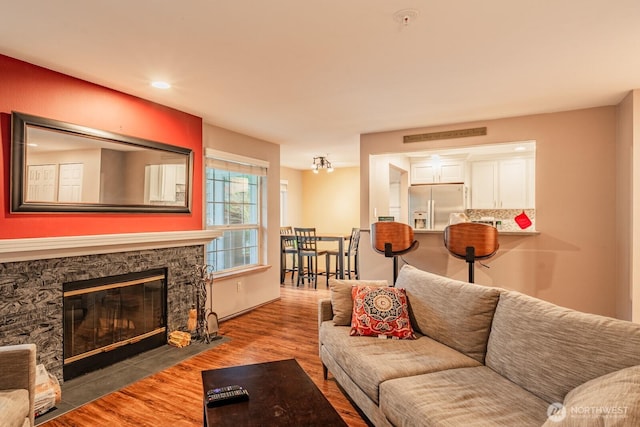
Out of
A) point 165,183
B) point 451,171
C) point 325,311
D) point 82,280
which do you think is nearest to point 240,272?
point 165,183

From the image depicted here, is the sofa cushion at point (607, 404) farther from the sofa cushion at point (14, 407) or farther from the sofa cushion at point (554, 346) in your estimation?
the sofa cushion at point (14, 407)

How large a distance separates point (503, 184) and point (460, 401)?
505 cm

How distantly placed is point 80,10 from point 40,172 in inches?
50.2

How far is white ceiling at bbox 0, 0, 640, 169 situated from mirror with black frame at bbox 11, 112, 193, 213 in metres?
0.45

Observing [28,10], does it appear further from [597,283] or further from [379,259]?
[597,283]

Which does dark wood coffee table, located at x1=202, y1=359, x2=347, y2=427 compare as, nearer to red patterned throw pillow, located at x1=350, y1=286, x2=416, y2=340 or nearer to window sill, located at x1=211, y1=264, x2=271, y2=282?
red patterned throw pillow, located at x1=350, y1=286, x2=416, y2=340

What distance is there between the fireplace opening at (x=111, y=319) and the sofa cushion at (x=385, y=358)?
1945 mm

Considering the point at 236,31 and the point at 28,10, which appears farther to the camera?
the point at 236,31

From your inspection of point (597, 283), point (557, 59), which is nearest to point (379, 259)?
point (597, 283)

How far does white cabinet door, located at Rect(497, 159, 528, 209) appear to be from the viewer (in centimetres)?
565

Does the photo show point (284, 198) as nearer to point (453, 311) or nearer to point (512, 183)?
point (512, 183)

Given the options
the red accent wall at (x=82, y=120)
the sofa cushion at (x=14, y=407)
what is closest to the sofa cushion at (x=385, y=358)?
the sofa cushion at (x=14, y=407)

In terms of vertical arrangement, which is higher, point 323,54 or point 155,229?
point 323,54

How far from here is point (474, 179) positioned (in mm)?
5992
